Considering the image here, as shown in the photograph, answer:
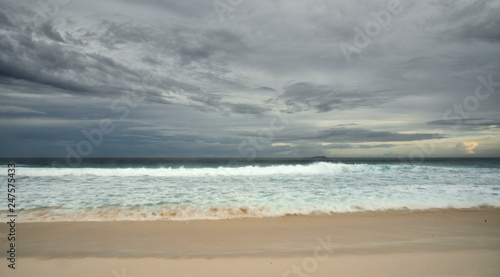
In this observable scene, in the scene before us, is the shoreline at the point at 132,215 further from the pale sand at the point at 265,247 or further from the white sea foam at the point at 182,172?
the white sea foam at the point at 182,172

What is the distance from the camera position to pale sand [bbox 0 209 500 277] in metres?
4.40

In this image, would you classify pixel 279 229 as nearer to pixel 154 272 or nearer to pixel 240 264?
pixel 240 264

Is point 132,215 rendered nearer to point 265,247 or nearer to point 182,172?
point 265,247

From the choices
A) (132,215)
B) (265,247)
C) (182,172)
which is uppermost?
(182,172)

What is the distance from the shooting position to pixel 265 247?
5.44 meters

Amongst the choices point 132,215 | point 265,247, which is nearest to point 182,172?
point 132,215

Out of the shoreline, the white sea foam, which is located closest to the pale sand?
the shoreline

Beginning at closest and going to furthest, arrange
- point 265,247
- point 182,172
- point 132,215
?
point 265,247 < point 132,215 < point 182,172

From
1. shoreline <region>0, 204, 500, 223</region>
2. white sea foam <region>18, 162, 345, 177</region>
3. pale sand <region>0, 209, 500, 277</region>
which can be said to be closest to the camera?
pale sand <region>0, 209, 500, 277</region>

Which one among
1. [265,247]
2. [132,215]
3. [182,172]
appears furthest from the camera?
[182,172]

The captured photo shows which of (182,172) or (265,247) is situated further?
(182,172)

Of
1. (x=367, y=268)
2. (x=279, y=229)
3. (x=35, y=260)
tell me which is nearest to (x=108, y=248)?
(x=35, y=260)

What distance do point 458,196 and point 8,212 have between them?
17779 millimetres

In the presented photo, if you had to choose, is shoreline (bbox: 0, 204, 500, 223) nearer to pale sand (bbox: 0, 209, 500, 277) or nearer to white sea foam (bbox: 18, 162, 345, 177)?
pale sand (bbox: 0, 209, 500, 277)
